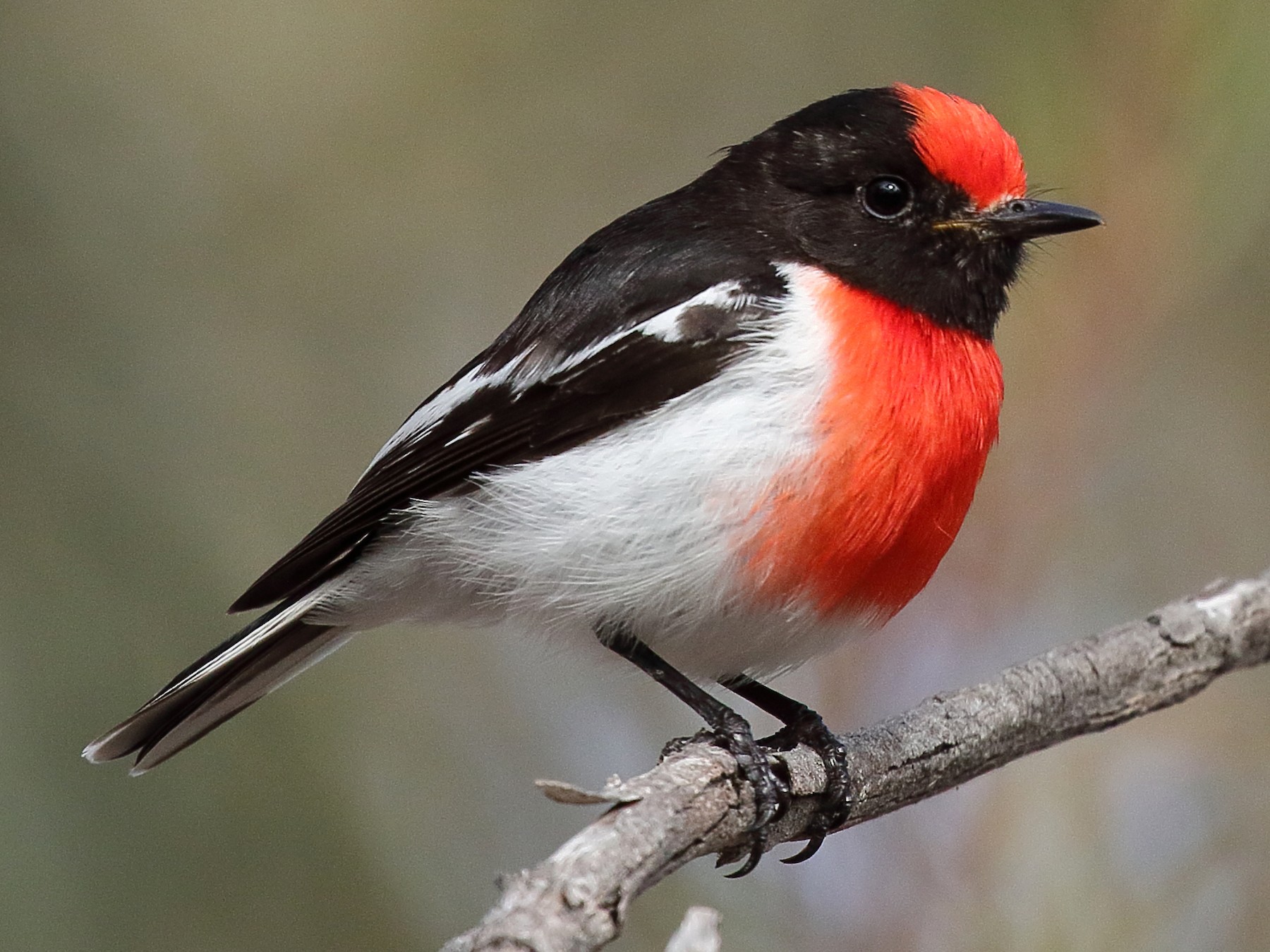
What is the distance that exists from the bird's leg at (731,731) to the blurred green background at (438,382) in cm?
28

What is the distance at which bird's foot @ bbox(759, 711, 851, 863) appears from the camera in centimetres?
299

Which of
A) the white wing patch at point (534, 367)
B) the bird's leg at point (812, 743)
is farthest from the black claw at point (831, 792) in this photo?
the white wing patch at point (534, 367)

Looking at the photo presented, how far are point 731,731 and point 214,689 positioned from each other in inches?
46.3

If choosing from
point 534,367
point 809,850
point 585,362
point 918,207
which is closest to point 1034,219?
point 918,207

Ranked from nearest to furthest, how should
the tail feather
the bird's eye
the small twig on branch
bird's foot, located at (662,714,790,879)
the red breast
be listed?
the small twig on branch
bird's foot, located at (662,714,790,879)
the red breast
the tail feather
the bird's eye

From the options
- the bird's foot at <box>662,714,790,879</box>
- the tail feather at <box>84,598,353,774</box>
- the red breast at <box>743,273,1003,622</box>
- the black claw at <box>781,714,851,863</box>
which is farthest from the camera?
the tail feather at <box>84,598,353,774</box>

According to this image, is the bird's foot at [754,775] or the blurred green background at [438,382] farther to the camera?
the blurred green background at [438,382]

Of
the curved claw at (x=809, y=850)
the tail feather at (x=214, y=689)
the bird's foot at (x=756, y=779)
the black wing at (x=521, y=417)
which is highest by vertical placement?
the black wing at (x=521, y=417)

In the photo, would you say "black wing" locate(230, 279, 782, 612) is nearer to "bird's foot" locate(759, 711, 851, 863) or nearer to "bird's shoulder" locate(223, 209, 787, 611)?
"bird's shoulder" locate(223, 209, 787, 611)

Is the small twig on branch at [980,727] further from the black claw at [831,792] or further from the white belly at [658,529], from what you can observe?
the white belly at [658,529]

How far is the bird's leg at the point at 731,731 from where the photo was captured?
9.05ft

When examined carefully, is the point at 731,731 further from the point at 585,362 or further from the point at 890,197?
the point at 890,197

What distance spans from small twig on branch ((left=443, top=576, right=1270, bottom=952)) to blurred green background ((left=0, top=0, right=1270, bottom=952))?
373 mm

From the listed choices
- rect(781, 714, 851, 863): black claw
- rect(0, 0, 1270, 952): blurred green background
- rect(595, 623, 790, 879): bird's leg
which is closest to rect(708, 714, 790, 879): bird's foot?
rect(595, 623, 790, 879): bird's leg
